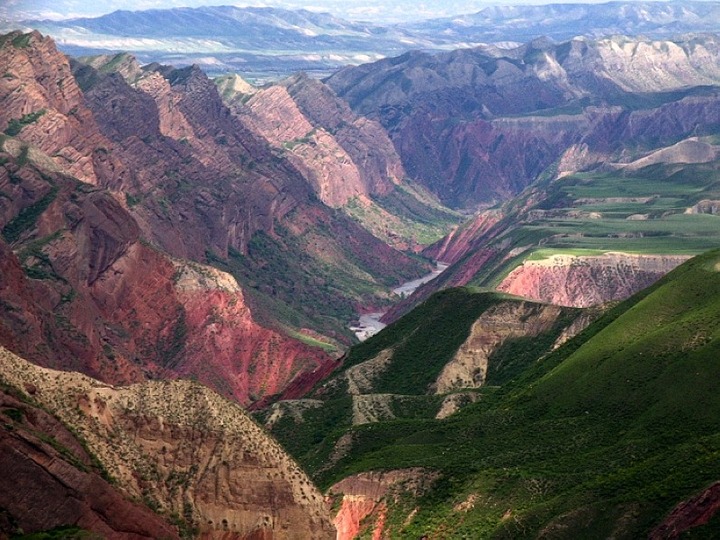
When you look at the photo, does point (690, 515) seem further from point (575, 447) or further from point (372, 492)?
point (372, 492)

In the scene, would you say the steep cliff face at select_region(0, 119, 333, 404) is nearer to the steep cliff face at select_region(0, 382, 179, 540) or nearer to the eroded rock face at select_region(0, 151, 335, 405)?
the eroded rock face at select_region(0, 151, 335, 405)

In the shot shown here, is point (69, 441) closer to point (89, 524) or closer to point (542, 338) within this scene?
point (89, 524)

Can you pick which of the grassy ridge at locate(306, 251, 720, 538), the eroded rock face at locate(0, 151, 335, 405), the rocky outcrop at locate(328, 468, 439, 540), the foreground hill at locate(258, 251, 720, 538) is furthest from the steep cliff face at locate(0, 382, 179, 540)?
the eroded rock face at locate(0, 151, 335, 405)

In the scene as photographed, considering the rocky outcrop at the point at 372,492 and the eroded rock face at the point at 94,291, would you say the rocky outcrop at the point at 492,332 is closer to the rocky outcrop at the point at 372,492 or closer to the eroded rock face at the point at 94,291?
the eroded rock face at the point at 94,291

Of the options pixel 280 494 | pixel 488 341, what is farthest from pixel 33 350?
pixel 280 494

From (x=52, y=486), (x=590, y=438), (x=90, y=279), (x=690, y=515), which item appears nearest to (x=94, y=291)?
(x=90, y=279)
